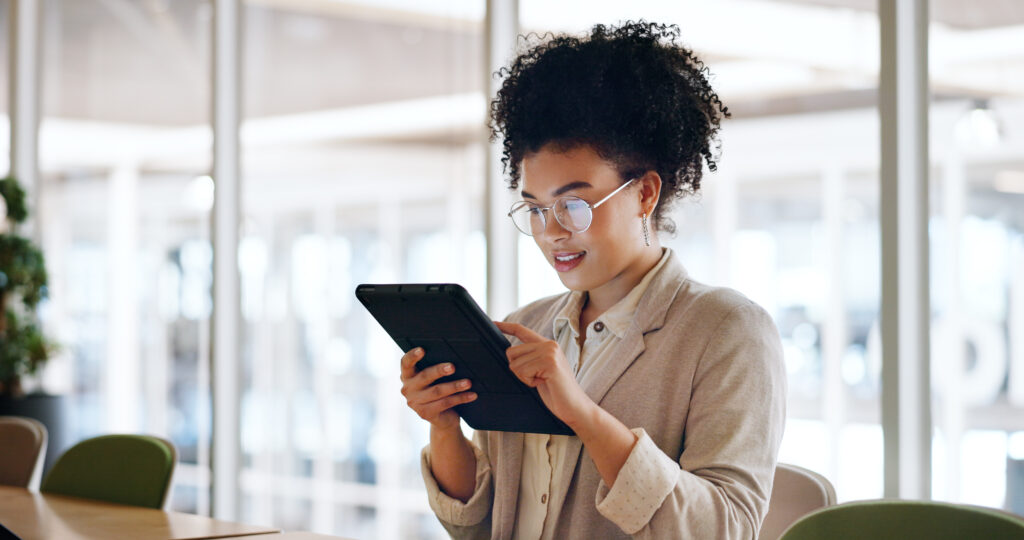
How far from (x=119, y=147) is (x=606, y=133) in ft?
13.2

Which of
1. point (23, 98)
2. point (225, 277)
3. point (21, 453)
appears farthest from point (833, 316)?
point (23, 98)

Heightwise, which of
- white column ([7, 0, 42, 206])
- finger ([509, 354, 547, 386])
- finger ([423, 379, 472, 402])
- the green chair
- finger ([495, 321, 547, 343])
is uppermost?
white column ([7, 0, 42, 206])

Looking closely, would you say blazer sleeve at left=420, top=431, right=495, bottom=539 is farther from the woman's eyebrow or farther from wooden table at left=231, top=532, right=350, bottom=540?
the woman's eyebrow

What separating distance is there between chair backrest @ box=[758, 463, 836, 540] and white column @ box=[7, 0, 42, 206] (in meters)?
4.64

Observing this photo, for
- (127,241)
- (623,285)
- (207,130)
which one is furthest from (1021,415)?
(127,241)

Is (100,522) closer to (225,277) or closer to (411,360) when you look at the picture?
(411,360)

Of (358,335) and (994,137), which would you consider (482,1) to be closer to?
(358,335)

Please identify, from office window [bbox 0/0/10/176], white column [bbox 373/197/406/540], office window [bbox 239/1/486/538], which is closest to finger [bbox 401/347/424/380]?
office window [bbox 239/1/486/538]

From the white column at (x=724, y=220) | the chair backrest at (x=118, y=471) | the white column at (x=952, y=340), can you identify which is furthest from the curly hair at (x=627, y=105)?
the chair backrest at (x=118, y=471)

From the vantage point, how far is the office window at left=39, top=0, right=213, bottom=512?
184 inches

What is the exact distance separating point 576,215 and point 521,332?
0.24 meters

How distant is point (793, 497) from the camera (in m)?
2.02

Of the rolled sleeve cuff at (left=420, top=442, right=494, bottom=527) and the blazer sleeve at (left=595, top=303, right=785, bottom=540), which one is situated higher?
the blazer sleeve at (left=595, top=303, right=785, bottom=540)

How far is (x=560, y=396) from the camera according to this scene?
59.1 inches
